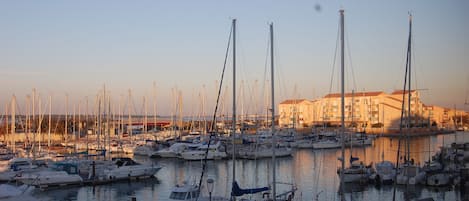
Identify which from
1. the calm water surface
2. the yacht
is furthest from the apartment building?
the calm water surface

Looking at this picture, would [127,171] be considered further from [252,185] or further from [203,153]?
[203,153]

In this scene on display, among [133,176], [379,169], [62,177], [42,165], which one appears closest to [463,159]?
[379,169]

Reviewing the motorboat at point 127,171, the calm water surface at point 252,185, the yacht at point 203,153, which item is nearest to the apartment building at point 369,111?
the yacht at point 203,153

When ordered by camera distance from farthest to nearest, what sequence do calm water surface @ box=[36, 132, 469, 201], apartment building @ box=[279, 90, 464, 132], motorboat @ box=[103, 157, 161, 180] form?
1. apartment building @ box=[279, 90, 464, 132]
2. motorboat @ box=[103, 157, 161, 180]
3. calm water surface @ box=[36, 132, 469, 201]

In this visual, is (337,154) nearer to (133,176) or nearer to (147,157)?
(147,157)

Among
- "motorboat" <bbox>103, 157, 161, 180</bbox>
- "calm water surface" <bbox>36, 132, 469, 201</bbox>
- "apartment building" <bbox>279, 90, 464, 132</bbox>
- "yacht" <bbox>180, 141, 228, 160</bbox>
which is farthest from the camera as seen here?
"apartment building" <bbox>279, 90, 464, 132</bbox>

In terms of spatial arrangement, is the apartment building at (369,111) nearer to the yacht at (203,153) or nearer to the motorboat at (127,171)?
the yacht at (203,153)

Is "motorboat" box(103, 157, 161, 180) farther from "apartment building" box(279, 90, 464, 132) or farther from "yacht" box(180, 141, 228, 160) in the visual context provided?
"apartment building" box(279, 90, 464, 132)

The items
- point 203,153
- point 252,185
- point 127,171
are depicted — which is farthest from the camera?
point 203,153

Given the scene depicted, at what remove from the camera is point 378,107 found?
100m

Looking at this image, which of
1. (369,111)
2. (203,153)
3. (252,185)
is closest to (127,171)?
(252,185)

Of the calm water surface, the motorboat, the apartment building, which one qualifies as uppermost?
the apartment building

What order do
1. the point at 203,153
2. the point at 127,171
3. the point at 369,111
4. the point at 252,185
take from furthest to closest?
1. the point at 369,111
2. the point at 203,153
3. the point at 127,171
4. the point at 252,185

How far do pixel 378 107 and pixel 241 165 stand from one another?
2483 inches
